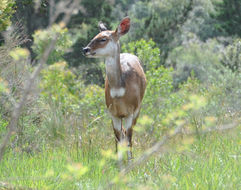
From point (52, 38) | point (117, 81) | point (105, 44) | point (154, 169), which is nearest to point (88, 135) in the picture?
point (117, 81)

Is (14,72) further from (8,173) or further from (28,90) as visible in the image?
(28,90)

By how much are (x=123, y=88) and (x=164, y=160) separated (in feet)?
6.25

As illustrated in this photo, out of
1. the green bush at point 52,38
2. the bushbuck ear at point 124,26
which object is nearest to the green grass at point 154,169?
the green bush at point 52,38

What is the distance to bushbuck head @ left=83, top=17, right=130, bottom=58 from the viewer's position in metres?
6.05

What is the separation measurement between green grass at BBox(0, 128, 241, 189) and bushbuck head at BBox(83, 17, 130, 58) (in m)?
1.32

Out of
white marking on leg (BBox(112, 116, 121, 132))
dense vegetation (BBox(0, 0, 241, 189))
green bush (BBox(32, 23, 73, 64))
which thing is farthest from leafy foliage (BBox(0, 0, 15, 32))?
white marking on leg (BBox(112, 116, 121, 132))

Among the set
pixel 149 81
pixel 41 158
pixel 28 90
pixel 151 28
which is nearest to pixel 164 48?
pixel 151 28

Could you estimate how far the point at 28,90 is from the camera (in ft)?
6.02

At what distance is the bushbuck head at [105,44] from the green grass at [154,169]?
4.33 ft

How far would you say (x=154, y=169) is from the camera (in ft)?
13.8

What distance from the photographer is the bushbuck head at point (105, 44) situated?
605 centimetres

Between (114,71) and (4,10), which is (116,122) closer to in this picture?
(114,71)

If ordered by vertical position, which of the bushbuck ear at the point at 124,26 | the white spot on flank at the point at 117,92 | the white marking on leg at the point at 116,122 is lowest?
the white marking on leg at the point at 116,122

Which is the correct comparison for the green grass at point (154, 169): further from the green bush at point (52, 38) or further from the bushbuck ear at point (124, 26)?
the bushbuck ear at point (124, 26)
